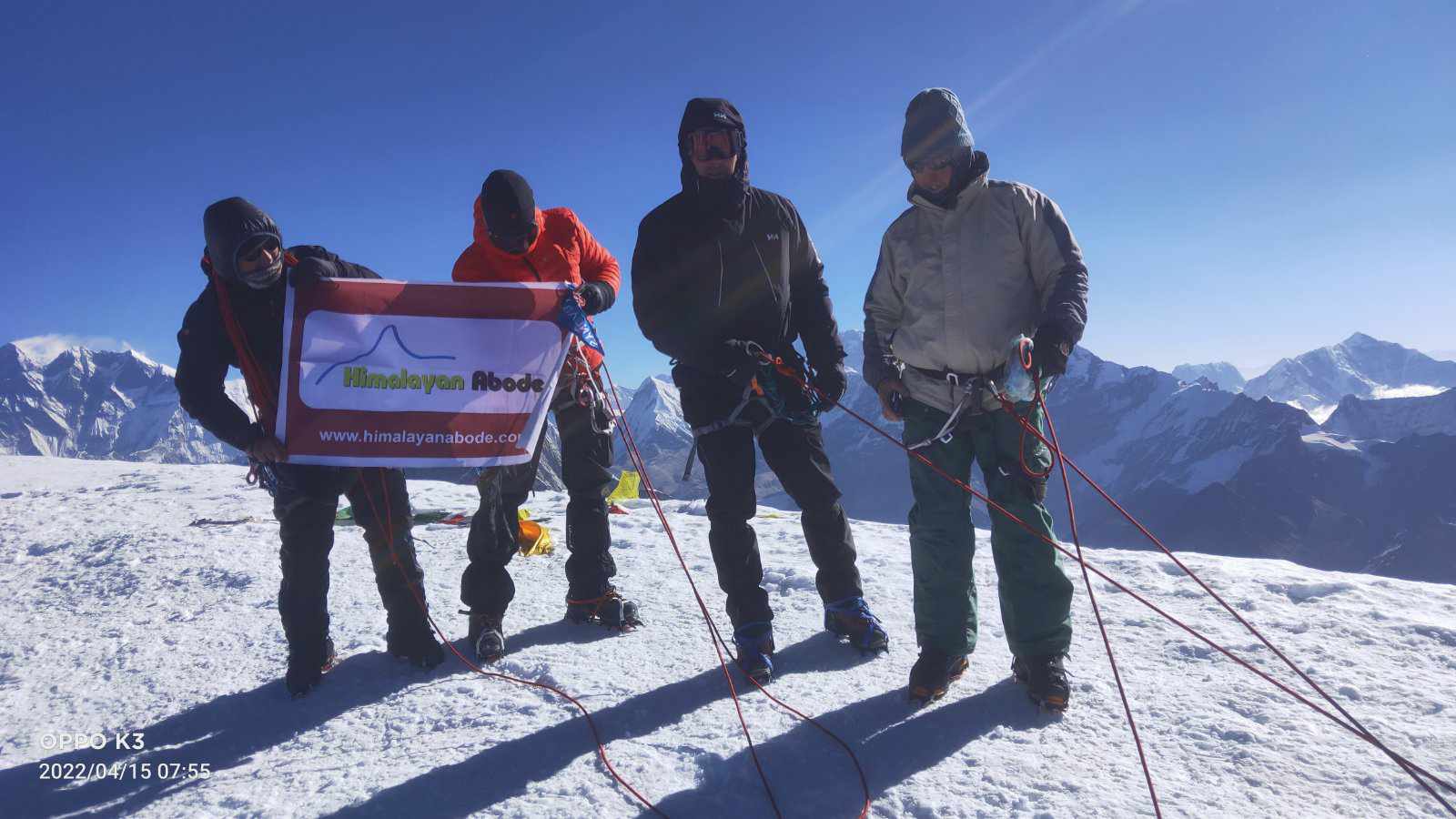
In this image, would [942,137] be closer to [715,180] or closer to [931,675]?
[715,180]

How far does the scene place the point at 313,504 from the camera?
3834 millimetres

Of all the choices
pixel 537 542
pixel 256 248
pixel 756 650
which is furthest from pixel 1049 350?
pixel 537 542

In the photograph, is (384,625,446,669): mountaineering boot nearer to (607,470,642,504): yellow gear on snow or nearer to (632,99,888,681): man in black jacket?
(632,99,888,681): man in black jacket

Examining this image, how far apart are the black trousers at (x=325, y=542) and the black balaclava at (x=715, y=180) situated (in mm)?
2485

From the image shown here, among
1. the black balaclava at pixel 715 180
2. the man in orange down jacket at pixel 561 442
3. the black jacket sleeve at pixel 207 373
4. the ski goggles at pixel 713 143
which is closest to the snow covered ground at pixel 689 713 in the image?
the man in orange down jacket at pixel 561 442

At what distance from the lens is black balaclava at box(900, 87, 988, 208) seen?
3.43 metres

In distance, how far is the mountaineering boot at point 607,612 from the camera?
462 centimetres

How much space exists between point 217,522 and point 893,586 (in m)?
7.49

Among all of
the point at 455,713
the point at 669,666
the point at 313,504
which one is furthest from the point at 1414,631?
the point at 313,504

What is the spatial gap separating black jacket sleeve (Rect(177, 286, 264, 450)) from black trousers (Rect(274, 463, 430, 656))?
1.06 feet

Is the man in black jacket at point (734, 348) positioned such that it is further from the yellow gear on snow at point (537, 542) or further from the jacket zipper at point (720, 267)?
the yellow gear on snow at point (537, 542)

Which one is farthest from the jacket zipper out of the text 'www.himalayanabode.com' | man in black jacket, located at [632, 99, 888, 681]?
the text 'www.himalayanabode.com'

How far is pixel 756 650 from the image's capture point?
3.82 m

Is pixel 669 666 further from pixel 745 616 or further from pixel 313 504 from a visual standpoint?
pixel 313 504
